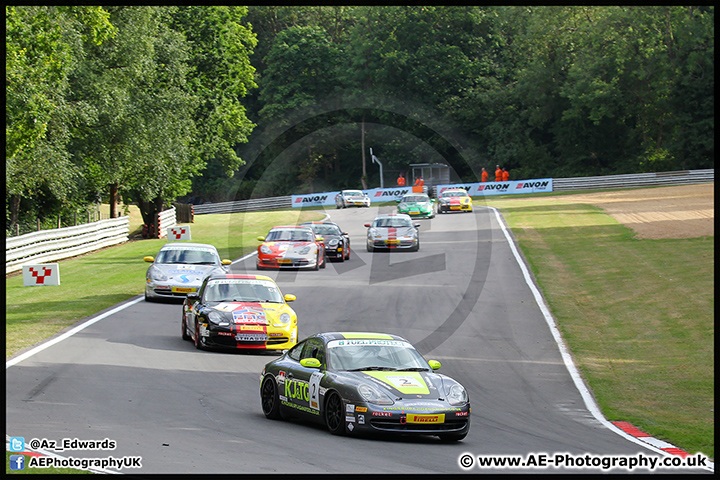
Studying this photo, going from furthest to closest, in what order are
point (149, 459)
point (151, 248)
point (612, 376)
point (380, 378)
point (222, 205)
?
1. point (222, 205)
2. point (151, 248)
3. point (612, 376)
4. point (380, 378)
5. point (149, 459)

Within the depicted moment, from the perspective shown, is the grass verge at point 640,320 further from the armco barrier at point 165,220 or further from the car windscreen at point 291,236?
the armco barrier at point 165,220

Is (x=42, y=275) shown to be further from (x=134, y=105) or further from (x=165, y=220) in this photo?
(x=165, y=220)

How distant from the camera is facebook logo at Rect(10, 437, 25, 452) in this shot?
8.07 m

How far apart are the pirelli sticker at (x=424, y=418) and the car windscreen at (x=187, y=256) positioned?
517 inches

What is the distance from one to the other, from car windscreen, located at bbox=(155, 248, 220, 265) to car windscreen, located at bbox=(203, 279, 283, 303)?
519cm

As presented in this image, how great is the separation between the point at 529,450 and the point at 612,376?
5.66 meters

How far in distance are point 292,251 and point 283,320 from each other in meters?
11.9

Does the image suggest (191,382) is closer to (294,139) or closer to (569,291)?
(569,291)

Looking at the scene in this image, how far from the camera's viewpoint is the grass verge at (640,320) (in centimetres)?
1190

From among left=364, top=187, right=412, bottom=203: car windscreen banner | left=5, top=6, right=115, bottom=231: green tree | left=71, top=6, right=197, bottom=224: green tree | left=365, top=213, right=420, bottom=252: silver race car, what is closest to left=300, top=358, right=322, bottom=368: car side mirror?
left=5, top=6, right=115, bottom=231: green tree

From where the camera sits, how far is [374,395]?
956 centimetres

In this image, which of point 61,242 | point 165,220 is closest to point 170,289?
point 61,242

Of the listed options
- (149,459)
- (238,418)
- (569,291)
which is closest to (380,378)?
(238,418)

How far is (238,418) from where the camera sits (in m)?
10.4
